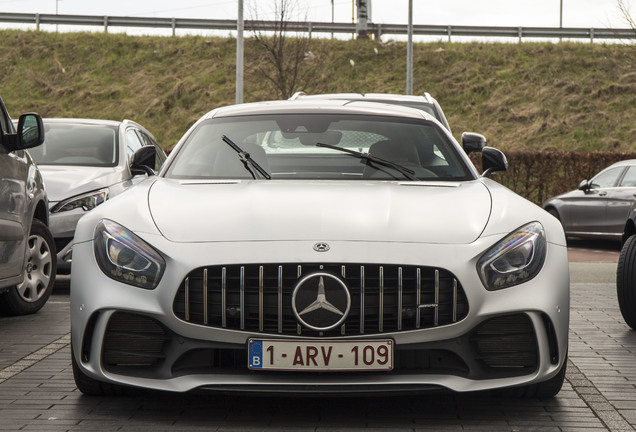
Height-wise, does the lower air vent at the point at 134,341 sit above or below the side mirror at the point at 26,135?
below

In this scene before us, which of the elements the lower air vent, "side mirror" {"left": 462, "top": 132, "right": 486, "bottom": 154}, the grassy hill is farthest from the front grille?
the grassy hill

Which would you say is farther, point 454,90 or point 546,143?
point 454,90

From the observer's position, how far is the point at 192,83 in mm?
38156

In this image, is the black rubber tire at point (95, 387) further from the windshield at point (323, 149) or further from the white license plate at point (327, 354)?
the windshield at point (323, 149)

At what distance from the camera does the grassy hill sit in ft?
113

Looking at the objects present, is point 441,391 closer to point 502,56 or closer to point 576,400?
point 576,400

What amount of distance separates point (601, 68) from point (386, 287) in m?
37.0

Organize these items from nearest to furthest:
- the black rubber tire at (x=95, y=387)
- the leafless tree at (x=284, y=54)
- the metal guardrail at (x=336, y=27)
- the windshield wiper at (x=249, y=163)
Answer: the black rubber tire at (x=95, y=387), the windshield wiper at (x=249, y=163), the leafless tree at (x=284, y=54), the metal guardrail at (x=336, y=27)

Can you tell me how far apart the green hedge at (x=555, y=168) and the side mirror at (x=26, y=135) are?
53.3 feet

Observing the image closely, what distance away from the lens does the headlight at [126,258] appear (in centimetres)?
424

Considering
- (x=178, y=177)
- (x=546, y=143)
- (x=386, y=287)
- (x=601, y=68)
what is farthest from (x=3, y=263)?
(x=601, y=68)

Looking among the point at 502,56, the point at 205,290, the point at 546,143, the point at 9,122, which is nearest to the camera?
the point at 205,290

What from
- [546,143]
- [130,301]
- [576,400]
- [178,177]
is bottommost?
[546,143]

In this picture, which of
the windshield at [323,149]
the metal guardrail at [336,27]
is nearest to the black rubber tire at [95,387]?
the windshield at [323,149]
